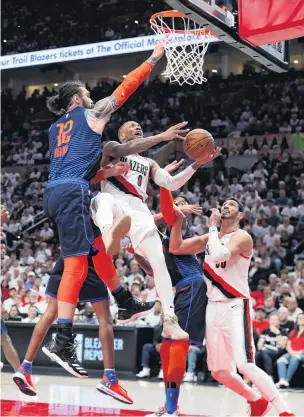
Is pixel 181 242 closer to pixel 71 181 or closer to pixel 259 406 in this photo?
pixel 259 406

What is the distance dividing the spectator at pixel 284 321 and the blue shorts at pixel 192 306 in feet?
13.9

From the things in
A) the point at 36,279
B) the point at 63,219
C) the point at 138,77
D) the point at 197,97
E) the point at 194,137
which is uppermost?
the point at 197,97

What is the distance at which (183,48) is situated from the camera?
275 inches

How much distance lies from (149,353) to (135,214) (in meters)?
6.54

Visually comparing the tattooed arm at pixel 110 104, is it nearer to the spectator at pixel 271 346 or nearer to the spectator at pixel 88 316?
Answer: the spectator at pixel 271 346

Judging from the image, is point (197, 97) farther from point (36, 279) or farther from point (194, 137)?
point (194, 137)

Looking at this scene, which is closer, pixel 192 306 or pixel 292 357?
pixel 192 306

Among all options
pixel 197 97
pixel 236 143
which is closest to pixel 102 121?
pixel 236 143

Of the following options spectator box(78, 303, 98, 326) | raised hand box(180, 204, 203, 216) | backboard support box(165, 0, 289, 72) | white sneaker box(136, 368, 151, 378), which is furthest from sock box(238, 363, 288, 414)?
spectator box(78, 303, 98, 326)

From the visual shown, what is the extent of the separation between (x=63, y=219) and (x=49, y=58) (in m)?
13.5

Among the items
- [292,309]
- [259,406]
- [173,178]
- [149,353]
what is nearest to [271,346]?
[292,309]

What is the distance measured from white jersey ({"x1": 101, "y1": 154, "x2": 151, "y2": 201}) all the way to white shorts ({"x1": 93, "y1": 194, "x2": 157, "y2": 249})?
53mm

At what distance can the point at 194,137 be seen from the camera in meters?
6.03

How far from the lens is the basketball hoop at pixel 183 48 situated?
6.76 meters
